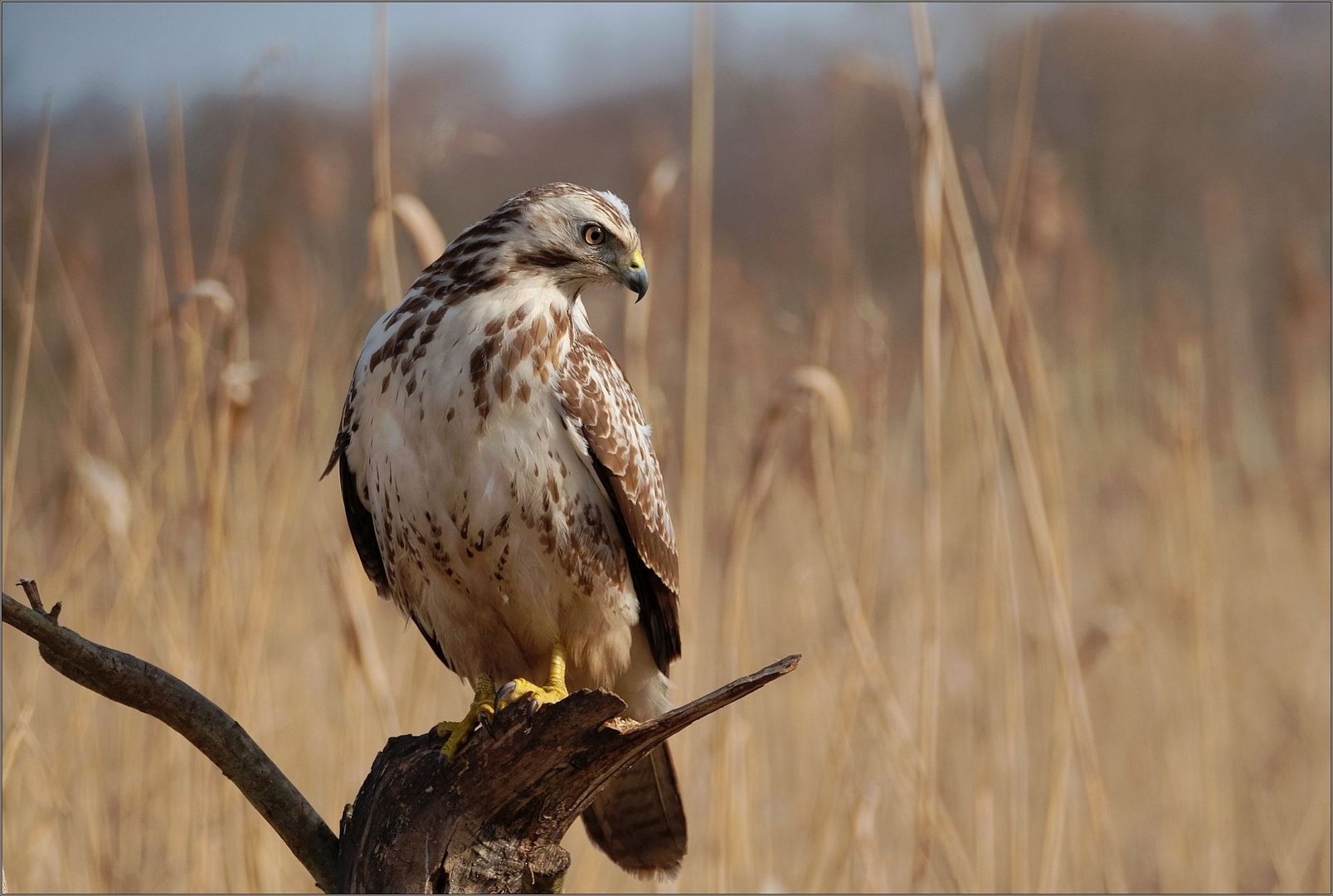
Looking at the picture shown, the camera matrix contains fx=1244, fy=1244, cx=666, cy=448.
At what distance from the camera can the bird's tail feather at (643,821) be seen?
2473 mm

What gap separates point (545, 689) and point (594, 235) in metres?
0.80

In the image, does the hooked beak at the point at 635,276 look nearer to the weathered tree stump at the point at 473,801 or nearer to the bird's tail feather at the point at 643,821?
the weathered tree stump at the point at 473,801

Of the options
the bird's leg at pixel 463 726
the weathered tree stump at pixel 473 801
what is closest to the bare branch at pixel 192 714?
the weathered tree stump at pixel 473 801

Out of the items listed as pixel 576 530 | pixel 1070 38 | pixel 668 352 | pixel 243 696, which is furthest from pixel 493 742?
pixel 1070 38

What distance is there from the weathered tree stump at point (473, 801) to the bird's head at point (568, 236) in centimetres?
73

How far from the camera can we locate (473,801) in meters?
1.89

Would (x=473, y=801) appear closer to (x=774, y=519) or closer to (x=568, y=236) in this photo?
(x=568, y=236)

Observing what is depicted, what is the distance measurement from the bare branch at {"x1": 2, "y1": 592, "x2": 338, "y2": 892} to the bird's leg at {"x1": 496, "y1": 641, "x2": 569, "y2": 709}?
34cm

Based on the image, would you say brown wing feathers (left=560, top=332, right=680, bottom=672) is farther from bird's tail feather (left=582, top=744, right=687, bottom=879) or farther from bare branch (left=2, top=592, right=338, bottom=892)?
bare branch (left=2, top=592, right=338, bottom=892)

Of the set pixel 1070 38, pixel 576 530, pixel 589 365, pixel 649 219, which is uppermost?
pixel 1070 38

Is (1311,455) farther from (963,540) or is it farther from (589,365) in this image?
(589,365)

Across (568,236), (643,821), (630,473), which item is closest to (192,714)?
(630,473)

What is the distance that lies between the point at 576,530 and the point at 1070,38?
4773mm

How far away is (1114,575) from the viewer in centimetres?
452
